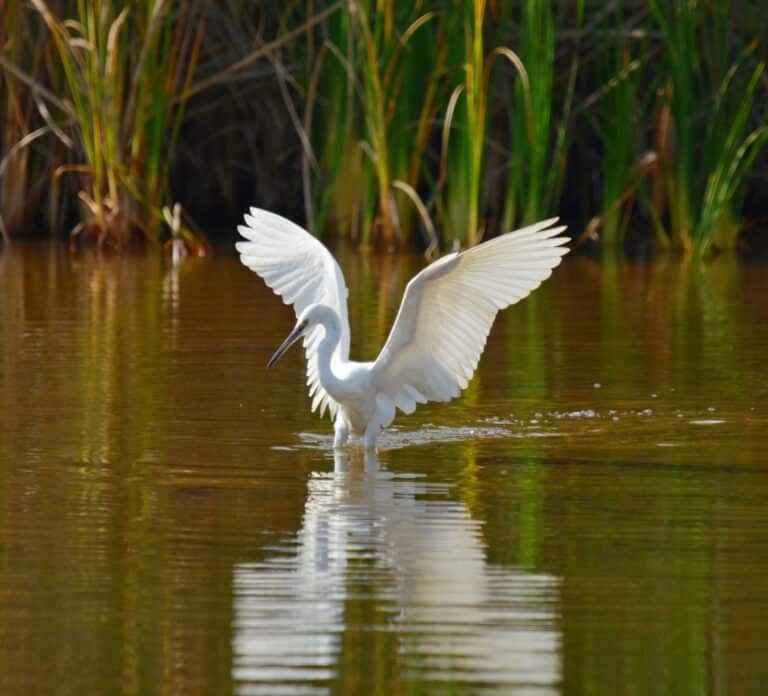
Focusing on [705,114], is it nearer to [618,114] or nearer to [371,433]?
[618,114]

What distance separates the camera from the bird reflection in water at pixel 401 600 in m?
3.68

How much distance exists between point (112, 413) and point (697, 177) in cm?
717

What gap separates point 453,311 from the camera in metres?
6.69

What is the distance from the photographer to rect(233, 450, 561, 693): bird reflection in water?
368 cm

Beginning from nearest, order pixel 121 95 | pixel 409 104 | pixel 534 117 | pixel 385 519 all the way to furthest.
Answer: pixel 385 519
pixel 534 117
pixel 121 95
pixel 409 104

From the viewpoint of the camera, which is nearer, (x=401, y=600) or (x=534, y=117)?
(x=401, y=600)

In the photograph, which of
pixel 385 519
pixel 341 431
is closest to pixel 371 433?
pixel 341 431

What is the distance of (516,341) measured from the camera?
30.1 feet

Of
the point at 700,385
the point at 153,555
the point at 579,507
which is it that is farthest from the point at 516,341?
the point at 153,555

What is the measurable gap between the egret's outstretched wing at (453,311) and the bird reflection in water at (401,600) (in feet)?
3.95

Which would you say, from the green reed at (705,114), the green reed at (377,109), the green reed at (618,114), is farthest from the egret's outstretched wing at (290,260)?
the green reed at (618,114)

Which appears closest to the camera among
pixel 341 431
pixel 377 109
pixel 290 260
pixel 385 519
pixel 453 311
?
pixel 385 519

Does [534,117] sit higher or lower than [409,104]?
lower

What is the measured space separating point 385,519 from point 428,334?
1.59m
